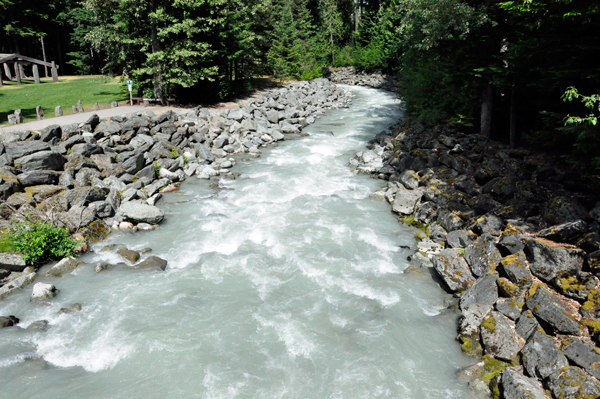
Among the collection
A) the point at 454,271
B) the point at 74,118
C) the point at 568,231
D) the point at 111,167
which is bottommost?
the point at 454,271

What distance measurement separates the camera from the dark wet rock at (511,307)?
26.7 feet

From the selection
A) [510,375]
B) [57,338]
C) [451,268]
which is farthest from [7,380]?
[451,268]

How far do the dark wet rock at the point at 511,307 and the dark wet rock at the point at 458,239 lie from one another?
269 cm

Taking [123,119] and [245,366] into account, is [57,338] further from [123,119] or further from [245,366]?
[123,119]

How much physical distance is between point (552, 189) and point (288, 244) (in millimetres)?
8190

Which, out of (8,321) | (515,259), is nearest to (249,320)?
(8,321)

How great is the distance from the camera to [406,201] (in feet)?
47.3

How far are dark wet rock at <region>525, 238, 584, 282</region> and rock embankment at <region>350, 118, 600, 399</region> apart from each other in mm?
21

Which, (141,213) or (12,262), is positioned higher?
(141,213)

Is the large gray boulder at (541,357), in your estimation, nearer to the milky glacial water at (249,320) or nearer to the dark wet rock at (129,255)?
the milky glacial water at (249,320)

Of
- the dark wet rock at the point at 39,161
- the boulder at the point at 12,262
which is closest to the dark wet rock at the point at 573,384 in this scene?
the boulder at the point at 12,262

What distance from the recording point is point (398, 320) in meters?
8.92

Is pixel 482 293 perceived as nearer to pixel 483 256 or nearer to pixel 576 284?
pixel 483 256

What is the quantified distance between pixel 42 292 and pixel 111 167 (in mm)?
8453
